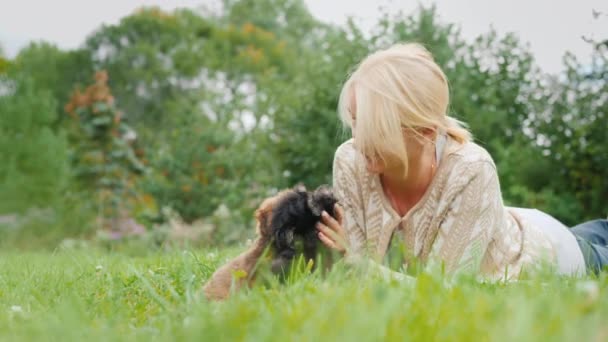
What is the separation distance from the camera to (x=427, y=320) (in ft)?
5.67

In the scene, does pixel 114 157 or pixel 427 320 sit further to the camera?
pixel 114 157

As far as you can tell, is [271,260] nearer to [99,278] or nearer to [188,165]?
[99,278]

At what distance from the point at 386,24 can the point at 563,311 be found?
36.5 ft

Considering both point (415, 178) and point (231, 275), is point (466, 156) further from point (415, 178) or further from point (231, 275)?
point (231, 275)

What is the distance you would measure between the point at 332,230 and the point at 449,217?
74 centimetres

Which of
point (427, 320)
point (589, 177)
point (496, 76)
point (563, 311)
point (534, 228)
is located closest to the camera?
point (563, 311)

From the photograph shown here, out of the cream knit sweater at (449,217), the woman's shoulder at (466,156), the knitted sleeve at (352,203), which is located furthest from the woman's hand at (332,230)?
the woman's shoulder at (466,156)

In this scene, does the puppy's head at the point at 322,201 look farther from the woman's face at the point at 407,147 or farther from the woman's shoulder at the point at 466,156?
the woman's shoulder at the point at 466,156

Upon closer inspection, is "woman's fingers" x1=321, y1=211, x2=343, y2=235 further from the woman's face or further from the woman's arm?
the woman's face

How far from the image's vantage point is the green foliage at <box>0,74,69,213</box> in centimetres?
1753

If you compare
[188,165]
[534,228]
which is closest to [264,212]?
[534,228]

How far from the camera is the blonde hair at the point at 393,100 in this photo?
379 centimetres

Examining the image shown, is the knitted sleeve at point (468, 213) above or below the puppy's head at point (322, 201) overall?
below

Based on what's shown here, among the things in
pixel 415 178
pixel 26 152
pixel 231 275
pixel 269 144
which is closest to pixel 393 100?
pixel 415 178
